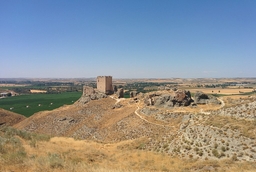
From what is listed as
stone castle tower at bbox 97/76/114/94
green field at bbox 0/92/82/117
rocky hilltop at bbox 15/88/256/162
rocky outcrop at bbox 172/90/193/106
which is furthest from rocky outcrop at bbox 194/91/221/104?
green field at bbox 0/92/82/117

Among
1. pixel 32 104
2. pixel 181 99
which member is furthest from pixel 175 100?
pixel 32 104

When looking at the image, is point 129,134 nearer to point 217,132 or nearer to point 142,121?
point 142,121

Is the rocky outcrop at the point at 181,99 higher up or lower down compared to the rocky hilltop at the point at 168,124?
higher up

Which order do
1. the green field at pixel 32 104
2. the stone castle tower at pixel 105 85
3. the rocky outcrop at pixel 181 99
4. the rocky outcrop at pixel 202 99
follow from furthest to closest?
the green field at pixel 32 104, the stone castle tower at pixel 105 85, the rocky outcrop at pixel 202 99, the rocky outcrop at pixel 181 99

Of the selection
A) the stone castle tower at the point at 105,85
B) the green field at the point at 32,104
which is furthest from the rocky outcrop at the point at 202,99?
the green field at the point at 32,104

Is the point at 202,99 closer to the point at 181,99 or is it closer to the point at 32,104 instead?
the point at 181,99

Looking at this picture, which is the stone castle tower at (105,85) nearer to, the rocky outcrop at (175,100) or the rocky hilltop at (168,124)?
the rocky hilltop at (168,124)

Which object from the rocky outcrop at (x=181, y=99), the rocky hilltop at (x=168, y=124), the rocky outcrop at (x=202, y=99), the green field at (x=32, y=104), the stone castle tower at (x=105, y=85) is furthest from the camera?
the green field at (x=32, y=104)

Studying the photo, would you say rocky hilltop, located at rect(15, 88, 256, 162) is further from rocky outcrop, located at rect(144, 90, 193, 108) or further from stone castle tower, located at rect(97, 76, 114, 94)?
stone castle tower, located at rect(97, 76, 114, 94)

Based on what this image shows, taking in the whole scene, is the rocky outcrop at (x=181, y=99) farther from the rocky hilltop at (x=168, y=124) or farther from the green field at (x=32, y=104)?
the green field at (x=32, y=104)

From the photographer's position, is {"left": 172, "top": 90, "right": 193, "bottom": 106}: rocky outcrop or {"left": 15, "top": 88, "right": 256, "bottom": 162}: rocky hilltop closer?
{"left": 15, "top": 88, "right": 256, "bottom": 162}: rocky hilltop

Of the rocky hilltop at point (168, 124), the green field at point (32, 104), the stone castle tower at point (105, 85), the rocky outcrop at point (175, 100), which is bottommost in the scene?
the green field at point (32, 104)

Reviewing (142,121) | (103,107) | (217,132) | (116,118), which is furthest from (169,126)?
(103,107)

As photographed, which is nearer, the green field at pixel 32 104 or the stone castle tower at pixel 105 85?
the stone castle tower at pixel 105 85
